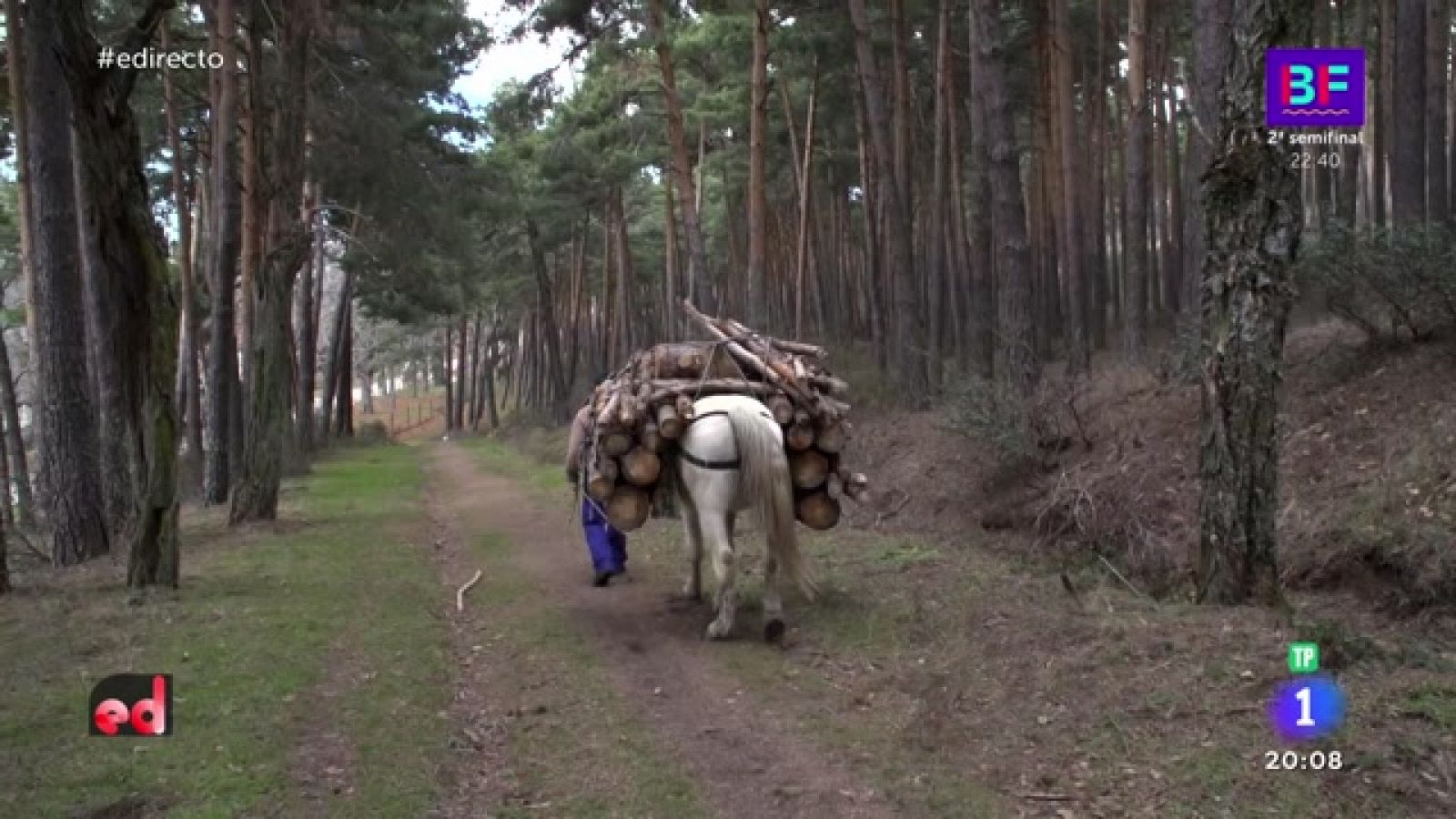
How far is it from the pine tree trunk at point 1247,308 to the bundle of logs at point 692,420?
306 cm

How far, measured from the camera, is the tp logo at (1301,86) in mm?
6184

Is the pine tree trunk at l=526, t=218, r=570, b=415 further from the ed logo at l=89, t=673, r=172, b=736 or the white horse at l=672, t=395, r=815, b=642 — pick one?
the ed logo at l=89, t=673, r=172, b=736

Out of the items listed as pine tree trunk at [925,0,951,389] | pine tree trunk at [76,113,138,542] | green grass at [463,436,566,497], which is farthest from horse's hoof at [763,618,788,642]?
pine tree trunk at [925,0,951,389]

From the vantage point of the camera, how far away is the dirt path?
5.21 meters

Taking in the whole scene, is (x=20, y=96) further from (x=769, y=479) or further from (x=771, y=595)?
(x=771, y=595)

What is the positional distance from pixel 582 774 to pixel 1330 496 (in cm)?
655

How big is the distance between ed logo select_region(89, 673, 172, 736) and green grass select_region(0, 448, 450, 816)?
89 mm

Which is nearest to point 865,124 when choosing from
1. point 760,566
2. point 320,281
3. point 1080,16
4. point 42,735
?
point 1080,16

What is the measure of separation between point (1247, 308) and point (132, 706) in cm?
689

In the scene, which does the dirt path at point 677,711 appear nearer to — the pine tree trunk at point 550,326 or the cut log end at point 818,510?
the cut log end at point 818,510

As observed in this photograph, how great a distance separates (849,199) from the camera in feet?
133

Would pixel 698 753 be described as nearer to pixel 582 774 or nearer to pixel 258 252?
pixel 582 774

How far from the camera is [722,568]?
26.3 feet

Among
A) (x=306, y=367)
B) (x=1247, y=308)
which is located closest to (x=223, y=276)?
(x=306, y=367)
